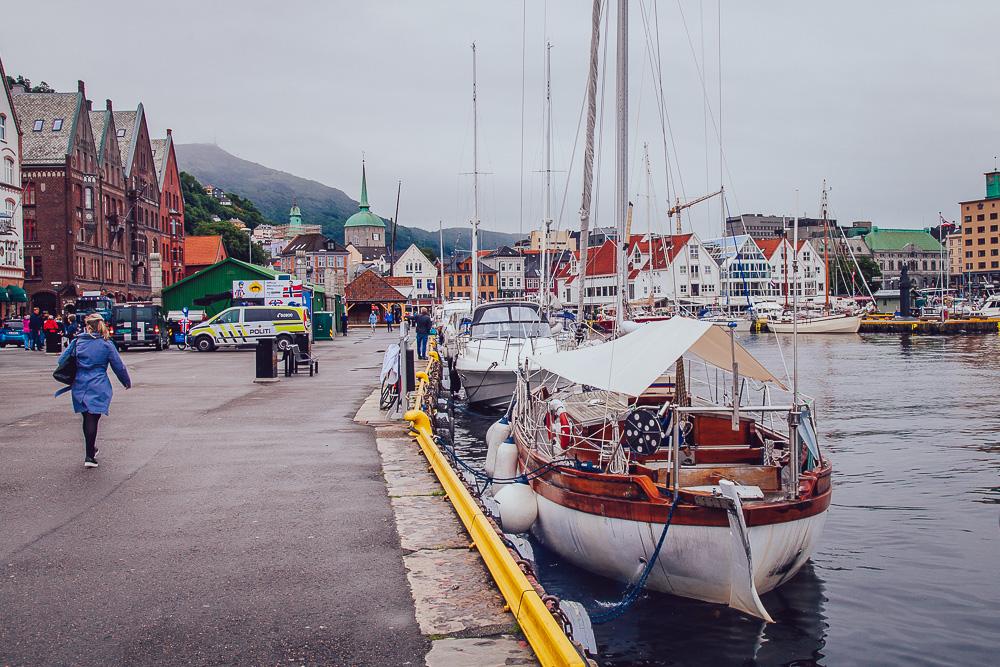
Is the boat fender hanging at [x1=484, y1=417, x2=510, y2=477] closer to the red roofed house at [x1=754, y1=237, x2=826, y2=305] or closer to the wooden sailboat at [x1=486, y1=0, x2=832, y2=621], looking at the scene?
the wooden sailboat at [x1=486, y1=0, x2=832, y2=621]

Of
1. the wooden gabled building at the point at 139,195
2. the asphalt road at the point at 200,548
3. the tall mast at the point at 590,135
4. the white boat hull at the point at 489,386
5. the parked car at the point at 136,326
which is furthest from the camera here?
the wooden gabled building at the point at 139,195

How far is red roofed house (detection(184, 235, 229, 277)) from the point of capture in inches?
4151

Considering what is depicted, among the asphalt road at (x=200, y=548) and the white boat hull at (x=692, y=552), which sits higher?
the asphalt road at (x=200, y=548)

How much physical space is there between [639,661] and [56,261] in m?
69.4

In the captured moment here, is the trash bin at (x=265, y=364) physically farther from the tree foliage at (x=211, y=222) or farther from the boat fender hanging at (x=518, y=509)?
the tree foliage at (x=211, y=222)

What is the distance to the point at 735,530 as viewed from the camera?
27.3 feet

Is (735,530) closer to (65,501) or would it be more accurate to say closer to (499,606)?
(499,606)

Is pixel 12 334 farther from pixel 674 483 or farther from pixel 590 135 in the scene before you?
pixel 674 483

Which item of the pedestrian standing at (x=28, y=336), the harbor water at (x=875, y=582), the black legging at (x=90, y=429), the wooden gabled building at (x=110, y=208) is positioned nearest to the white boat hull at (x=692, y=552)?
the harbor water at (x=875, y=582)

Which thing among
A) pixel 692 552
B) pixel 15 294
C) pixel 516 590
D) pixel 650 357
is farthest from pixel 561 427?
pixel 15 294

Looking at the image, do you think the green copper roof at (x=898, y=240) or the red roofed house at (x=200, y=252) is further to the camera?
the green copper roof at (x=898, y=240)

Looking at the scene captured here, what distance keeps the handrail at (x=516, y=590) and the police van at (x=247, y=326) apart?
31.5 m

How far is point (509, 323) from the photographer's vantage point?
2652cm

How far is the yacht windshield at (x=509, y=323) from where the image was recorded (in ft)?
84.9
